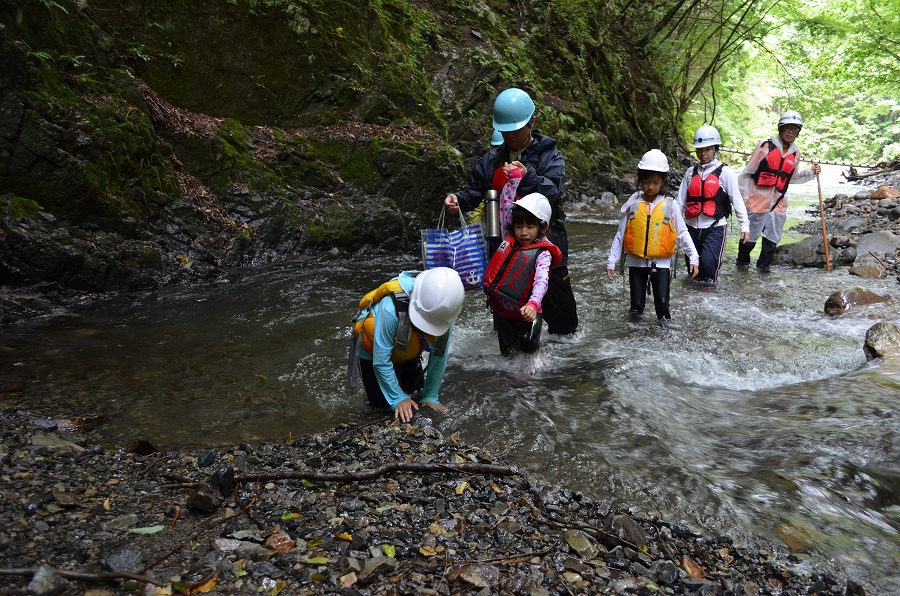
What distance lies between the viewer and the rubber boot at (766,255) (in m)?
10.1

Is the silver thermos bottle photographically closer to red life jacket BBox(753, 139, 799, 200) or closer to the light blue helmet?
the light blue helmet

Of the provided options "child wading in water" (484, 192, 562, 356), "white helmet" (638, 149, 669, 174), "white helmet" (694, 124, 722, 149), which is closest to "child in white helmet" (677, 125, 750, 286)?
"white helmet" (694, 124, 722, 149)

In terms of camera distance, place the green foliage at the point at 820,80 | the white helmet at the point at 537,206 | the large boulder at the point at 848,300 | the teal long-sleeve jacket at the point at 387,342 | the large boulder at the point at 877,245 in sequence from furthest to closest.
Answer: the green foliage at the point at 820,80, the large boulder at the point at 877,245, the large boulder at the point at 848,300, the white helmet at the point at 537,206, the teal long-sleeve jacket at the point at 387,342

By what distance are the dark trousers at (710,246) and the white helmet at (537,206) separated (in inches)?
179

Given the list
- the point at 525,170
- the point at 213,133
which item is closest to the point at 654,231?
the point at 525,170

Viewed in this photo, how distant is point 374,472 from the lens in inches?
131

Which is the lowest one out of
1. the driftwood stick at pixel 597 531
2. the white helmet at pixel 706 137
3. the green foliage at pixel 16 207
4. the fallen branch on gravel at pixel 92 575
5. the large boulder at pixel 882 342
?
the driftwood stick at pixel 597 531

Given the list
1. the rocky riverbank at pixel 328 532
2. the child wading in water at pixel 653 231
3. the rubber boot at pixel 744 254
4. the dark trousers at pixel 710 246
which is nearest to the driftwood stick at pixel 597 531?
the rocky riverbank at pixel 328 532

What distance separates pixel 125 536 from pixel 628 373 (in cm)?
421

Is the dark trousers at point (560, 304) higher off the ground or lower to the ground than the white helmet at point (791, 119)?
lower

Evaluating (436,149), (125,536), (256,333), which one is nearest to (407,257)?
(436,149)

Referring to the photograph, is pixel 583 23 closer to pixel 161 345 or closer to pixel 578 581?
pixel 161 345

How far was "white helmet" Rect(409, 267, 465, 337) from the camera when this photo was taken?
3859 millimetres

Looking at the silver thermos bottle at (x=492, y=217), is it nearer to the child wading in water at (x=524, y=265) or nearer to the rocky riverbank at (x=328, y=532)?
the child wading in water at (x=524, y=265)
